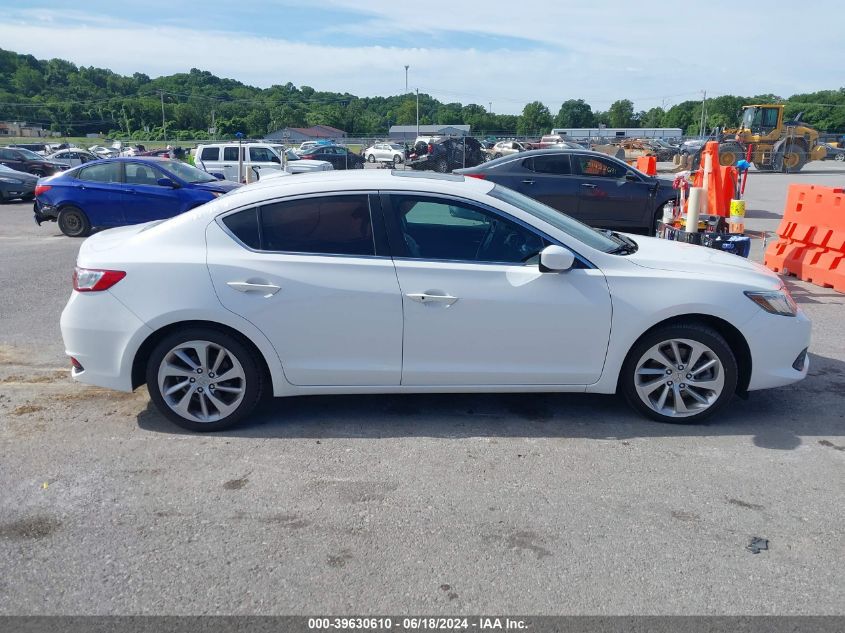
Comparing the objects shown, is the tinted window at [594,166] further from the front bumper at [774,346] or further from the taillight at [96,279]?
the taillight at [96,279]

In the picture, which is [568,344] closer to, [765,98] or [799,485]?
[799,485]

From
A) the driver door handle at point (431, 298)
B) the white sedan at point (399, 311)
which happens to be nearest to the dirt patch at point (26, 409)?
the white sedan at point (399, 311)

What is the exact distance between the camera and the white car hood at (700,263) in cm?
465

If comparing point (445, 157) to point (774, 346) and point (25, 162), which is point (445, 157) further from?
point (774, 346)

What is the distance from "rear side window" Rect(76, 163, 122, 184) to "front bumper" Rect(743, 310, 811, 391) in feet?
40.1

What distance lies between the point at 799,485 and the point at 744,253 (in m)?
4.39

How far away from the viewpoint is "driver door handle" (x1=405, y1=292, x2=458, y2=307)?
4410mm

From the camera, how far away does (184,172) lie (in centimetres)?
1379

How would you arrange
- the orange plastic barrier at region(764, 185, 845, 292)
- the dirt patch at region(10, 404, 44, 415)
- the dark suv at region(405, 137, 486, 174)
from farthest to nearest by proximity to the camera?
the dark suv at region(405, 137, 486, 174)
the orange plastic barrier at region(764, 185, 845, 292)
the dirt patch at region(10, 404, 44, 415)

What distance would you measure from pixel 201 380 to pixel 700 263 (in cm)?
337

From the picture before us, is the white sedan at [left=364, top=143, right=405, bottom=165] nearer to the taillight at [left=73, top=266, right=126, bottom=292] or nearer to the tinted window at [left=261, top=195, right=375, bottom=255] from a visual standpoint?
the tinted window at [left=261, top=195, right=375, bottom=255]

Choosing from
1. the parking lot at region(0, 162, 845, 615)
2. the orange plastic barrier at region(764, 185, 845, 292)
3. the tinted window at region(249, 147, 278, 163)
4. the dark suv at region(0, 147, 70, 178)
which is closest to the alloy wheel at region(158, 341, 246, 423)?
the parking lot at region(0, 162, 845, 615)

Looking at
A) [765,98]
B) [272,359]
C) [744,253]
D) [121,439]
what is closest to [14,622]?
[121,439]

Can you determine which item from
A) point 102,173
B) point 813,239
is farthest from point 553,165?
point 102,173
